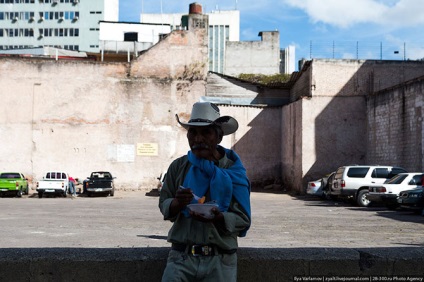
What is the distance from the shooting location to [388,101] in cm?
3381

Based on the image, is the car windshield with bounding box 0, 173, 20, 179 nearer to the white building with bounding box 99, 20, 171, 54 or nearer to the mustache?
the white building with bounding box 99, 20, 171, 54

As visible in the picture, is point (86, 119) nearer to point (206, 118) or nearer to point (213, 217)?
point (206, 118)

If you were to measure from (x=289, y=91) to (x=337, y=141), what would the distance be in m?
8.15

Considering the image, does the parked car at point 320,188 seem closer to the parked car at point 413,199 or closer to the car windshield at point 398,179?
the car windshield at point 398,179

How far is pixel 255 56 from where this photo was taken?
6756cm

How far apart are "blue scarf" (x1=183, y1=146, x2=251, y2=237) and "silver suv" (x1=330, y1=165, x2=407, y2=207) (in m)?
22.9

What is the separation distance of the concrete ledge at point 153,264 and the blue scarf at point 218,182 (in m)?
0.76

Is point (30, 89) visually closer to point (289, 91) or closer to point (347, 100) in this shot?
point (289, 91)

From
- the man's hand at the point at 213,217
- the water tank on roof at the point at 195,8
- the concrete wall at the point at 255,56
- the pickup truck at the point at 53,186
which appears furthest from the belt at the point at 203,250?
the concrete wall at the point at 255,56

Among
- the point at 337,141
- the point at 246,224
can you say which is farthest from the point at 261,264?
the point at 337,141

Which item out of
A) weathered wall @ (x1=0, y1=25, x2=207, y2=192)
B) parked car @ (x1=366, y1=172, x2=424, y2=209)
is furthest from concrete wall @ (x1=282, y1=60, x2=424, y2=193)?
parked car @ (x1=366, y1=172, x2=424, y2=209)

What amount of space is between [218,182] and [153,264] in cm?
113

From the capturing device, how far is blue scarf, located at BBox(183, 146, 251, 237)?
390 cm

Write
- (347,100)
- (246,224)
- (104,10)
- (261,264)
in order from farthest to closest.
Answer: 1. (104,10)
2. (347,100)
3. (261,264)
4. (246,224)
